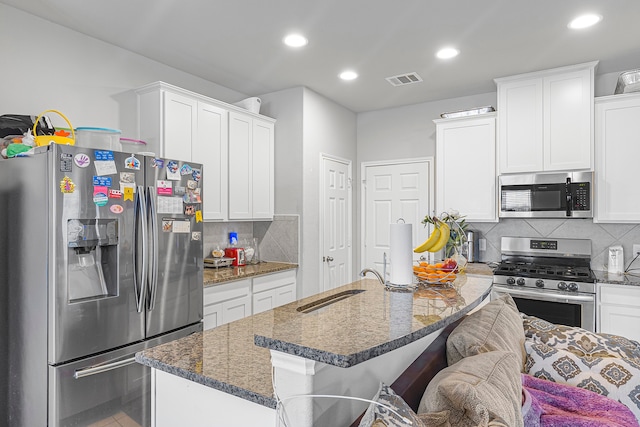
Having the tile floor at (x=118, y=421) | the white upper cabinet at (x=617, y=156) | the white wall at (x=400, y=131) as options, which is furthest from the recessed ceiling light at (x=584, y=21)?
the tile floor at (x=118, y=421)

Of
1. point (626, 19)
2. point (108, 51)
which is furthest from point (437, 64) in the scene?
point (108, 51)

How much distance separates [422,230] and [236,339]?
11.4 ft

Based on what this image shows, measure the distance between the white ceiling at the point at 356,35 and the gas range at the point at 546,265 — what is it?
1.65 metres

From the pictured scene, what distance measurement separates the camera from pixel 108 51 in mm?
2994

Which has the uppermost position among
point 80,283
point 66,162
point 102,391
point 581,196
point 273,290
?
point 66,162

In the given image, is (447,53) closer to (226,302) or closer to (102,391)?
(226,302)

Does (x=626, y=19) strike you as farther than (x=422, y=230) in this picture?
No

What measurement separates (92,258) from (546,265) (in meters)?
3.71

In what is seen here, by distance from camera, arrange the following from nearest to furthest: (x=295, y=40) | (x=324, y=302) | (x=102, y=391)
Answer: (x=324, y=302) < (x=102, y=391) < (x=295, y=40)

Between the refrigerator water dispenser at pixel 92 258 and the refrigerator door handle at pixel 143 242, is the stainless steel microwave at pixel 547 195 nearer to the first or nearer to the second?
Answer: the refrigerator door handle at pixel 143 242

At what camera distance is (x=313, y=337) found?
914 mm

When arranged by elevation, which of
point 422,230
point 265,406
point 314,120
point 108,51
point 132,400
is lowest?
point 132,400

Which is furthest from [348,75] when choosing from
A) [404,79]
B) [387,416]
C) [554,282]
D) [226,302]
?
[387,416]

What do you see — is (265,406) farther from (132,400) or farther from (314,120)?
(314,120)
